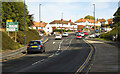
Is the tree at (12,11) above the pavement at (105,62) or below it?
above

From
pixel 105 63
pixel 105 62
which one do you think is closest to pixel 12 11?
pixel 105 62

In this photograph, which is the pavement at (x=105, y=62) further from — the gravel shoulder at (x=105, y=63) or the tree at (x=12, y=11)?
the tree at (x=12, y=11)

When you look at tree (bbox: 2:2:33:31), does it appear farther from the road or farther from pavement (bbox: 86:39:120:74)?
pavement (bbox: 86:39:120:74)

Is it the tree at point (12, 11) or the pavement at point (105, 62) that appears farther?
the tree at point (12, 11)

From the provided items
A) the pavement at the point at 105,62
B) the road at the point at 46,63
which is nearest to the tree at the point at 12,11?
the road at the point at 46,63

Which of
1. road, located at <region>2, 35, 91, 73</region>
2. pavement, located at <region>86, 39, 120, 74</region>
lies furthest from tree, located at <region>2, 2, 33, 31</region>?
pavement, located at <region>86, 39, 120, 74</region>

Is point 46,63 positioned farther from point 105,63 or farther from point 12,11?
point 12,11

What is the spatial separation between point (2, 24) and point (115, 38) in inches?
1030

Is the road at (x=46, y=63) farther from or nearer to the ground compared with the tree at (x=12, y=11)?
nearer to the ground

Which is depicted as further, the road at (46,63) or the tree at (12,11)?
the tree at (12,11)

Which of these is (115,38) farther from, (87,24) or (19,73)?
(87,24)

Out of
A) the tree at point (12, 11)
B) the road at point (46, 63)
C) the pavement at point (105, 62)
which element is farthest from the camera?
the tree at point (12, 11)

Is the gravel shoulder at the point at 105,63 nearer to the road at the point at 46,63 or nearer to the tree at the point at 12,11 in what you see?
the road at the point at 46,63

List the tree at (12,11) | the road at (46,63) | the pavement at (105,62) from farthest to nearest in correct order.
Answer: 1. the tree at (12,11)
2. the road at (46,63)
3. the pavement at (105,62)
